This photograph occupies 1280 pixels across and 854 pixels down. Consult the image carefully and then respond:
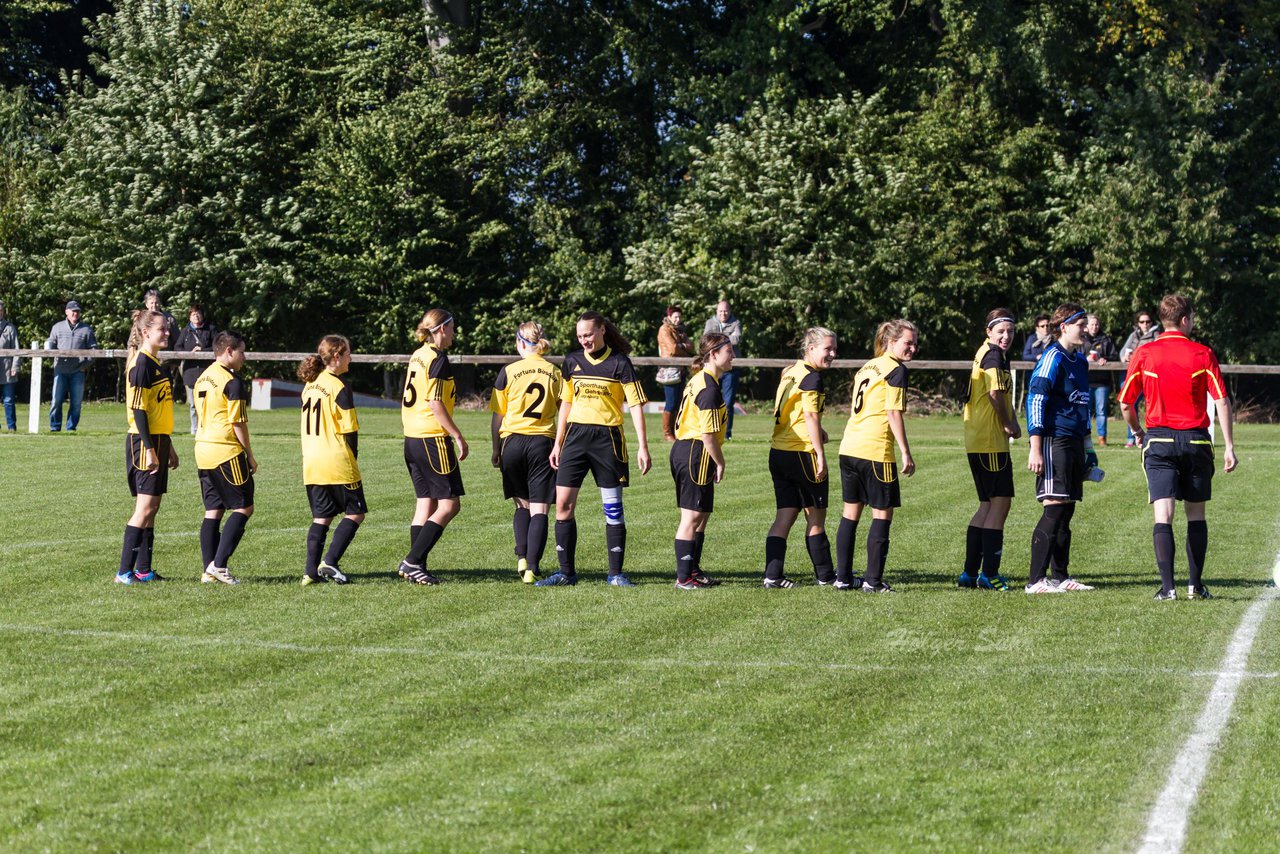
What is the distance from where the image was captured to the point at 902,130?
34906 millimetres

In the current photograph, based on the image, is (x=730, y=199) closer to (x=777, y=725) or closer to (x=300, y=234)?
(x=300, y=234)

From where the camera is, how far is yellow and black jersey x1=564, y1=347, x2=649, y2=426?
10805mm

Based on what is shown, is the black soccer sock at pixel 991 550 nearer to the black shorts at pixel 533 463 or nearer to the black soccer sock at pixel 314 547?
the black shorts at pixel 533 463

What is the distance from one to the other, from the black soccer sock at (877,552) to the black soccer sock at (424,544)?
284 cm

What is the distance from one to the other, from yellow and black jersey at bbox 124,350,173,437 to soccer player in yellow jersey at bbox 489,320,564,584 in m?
2.18

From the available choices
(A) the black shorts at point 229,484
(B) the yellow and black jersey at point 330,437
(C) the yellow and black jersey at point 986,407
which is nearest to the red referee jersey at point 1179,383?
(C) the yellow and black jersey at point 986,407

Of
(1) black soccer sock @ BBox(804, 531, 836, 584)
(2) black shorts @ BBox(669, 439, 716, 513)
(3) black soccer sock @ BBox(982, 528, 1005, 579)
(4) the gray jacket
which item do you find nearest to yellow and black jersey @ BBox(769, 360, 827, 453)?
(2) black shorts @ BBox(669, 439, 716, 513)

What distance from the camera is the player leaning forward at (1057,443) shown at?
10.6 metres

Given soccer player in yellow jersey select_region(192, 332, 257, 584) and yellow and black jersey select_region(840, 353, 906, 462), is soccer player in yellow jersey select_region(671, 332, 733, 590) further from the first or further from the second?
soccer player in yellow jersey select_region(192, 332, 257, 584)

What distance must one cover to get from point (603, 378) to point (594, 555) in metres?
1.95

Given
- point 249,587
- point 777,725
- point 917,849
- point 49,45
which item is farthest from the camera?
point 49,45

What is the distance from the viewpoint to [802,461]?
35.7 feet

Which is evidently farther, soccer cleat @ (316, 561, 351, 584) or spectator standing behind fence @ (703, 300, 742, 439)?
spectator standing behind fence @ (703, 300, 742, 439)

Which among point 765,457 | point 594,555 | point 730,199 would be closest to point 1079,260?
point 730,199
